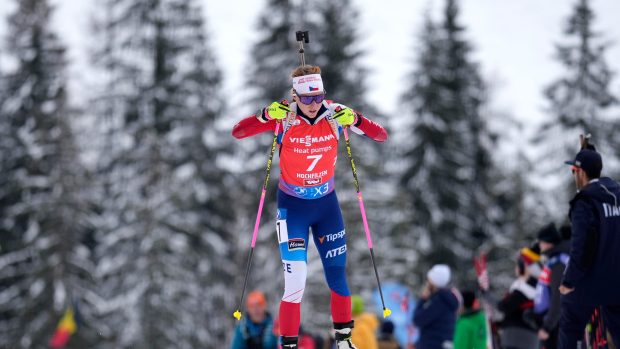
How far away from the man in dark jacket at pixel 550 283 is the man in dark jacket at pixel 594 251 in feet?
4.76

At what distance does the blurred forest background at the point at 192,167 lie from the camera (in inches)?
1193

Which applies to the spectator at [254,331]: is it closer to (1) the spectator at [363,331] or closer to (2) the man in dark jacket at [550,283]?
(1) the spectator at [363,331]

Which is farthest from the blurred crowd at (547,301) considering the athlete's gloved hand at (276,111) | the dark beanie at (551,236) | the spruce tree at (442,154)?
the spruce tree at (442,154)

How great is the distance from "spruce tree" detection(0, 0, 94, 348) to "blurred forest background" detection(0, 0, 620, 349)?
0.06 metres

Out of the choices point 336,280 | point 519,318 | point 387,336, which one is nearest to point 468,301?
point 519,318

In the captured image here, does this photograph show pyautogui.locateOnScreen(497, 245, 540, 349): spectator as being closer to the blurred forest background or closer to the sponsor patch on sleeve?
the sponsor patch on sleeve

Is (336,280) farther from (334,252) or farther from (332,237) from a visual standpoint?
(332,237)

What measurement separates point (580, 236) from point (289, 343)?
→ 2.82m

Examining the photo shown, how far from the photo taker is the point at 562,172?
114 feet

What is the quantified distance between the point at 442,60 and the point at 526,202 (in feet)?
32.3

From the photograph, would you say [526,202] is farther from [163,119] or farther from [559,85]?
[163,119]

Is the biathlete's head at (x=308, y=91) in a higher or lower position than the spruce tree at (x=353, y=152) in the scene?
lower

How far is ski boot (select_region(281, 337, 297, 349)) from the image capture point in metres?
7.82

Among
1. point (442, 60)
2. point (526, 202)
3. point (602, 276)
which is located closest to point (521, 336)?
point (602, 276)
